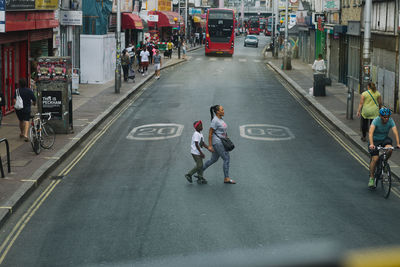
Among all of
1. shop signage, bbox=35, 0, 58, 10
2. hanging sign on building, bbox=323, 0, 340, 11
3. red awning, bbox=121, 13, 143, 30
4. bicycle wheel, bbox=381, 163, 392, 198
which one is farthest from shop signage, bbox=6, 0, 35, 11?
red awning, bbox=121, 13, 143, 30

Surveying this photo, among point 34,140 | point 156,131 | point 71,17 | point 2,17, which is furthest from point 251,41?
point 34,140

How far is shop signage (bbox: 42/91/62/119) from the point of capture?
18.8 m

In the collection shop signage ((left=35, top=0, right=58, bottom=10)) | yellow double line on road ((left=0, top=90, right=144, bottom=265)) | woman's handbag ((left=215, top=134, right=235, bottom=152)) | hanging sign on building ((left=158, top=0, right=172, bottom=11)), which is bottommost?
yellow double line on road ((left=0, top=90, right=144, bottom=265))

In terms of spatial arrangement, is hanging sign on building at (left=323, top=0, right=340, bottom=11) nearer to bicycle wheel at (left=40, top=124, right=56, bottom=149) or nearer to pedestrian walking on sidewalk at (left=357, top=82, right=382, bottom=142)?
pedestrian walking on sidewalk at (left=357, top=82, right=382, bottom=142)

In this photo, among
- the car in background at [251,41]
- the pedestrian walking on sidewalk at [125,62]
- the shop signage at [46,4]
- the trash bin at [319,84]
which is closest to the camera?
the shop signage at [46,4]

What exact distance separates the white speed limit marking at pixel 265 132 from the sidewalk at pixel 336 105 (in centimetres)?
186

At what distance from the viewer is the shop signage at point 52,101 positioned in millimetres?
18750

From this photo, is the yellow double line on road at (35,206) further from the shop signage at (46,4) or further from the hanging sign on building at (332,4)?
the hanging sign on building at (332,4)

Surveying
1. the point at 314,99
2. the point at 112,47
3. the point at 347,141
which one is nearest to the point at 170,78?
the point at 112,47

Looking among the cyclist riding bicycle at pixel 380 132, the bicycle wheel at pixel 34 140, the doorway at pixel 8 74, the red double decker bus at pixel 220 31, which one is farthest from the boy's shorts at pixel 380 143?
the red double decker bus at pixel 220 31

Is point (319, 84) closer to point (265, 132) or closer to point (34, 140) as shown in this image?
point (265, 132)

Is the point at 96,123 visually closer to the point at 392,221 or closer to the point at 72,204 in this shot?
the point at 72,204

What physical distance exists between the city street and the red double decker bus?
44382 millimetres

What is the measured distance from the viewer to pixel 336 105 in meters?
27.4
